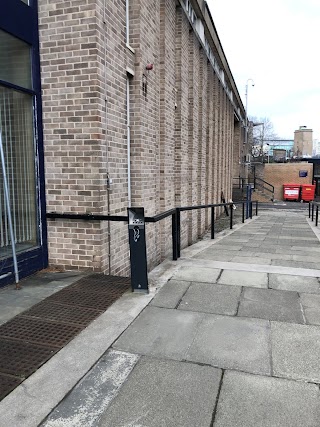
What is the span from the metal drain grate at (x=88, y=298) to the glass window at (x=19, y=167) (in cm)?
92

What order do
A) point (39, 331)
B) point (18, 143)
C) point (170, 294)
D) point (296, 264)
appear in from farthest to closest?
1. point (296, 264)
2. point (18, 143)
3. point (170, 294)
4. point (39, 331)

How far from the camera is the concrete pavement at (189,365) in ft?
7.14

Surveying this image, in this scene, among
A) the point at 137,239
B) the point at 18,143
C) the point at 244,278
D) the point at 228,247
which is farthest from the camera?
the point at 228,247

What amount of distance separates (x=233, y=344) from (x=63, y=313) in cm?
161

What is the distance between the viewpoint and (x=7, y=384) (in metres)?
2.39

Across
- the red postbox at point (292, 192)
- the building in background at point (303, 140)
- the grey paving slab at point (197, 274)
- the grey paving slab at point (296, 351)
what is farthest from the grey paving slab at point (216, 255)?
the building in background at point (303, 140)

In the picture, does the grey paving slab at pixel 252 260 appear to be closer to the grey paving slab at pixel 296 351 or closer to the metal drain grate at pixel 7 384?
the grey paving slab at pixel 296 351

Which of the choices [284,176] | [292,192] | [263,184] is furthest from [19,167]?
[284,176]

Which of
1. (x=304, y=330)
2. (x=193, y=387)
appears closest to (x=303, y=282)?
(x=304, y=330)

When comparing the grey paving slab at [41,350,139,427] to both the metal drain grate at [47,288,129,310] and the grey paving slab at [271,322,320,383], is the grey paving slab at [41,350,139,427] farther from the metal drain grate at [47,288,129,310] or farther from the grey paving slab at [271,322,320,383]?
the grey paving slab at [271,322,320,383]

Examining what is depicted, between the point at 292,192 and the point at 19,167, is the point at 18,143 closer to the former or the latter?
the point at 19,167

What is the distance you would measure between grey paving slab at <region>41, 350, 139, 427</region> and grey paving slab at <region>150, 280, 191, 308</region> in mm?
1097

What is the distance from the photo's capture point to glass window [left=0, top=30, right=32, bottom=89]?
166 inches

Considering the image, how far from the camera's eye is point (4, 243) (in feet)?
14.2
